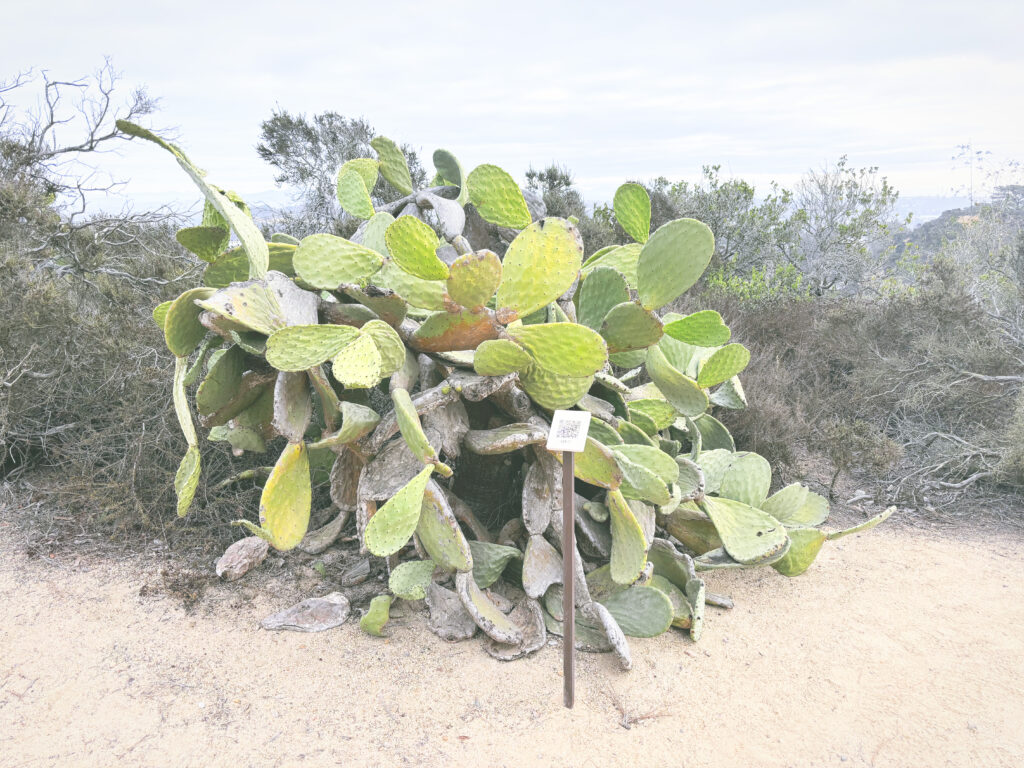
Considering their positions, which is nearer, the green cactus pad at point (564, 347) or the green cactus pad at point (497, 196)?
the green cactus pad at point (564, 347)

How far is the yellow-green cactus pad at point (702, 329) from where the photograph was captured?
8.06ft

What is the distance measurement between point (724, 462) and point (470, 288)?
1.60 m

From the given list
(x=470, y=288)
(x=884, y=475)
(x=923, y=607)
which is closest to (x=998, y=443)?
(x=884, y=475)

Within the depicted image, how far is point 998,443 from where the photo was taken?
385 cm

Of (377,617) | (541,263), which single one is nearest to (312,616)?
(377,617)

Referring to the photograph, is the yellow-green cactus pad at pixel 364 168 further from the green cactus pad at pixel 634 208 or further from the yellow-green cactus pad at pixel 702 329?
the yellow-green cactus pad at pixel 702 329

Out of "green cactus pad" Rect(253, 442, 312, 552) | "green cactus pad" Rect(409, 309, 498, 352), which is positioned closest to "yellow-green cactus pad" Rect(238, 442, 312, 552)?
"green cactus pad" Rect(253, 442, 312, 552)

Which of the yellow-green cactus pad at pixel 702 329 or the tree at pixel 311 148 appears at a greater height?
the tree at pixel 311 148

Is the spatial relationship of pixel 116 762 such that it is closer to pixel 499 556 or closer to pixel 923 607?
pixel 499 556

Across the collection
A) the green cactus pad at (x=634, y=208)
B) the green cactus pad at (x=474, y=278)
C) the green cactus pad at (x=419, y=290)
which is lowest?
the green cactus pad at (x=419, y=290)

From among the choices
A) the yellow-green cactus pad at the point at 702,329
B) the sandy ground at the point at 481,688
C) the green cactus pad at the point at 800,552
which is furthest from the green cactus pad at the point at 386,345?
the green cactus pad at the point at 800,552

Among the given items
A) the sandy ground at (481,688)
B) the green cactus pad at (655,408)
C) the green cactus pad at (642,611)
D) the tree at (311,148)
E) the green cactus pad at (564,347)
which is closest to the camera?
the sandy ground at (481,688)

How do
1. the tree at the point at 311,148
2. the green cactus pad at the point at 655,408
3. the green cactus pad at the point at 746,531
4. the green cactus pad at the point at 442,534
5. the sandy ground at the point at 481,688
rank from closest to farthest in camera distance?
1. the sandy ground at the point at 481,688
2. the green cactus pad at the point at 442,534
3. the green cactus pad at the point at 746,531
4. the green cactus pad at the point at 655,408
5. the tree at the point at 311,148

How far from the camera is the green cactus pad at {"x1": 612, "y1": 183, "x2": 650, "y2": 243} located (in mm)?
2554
